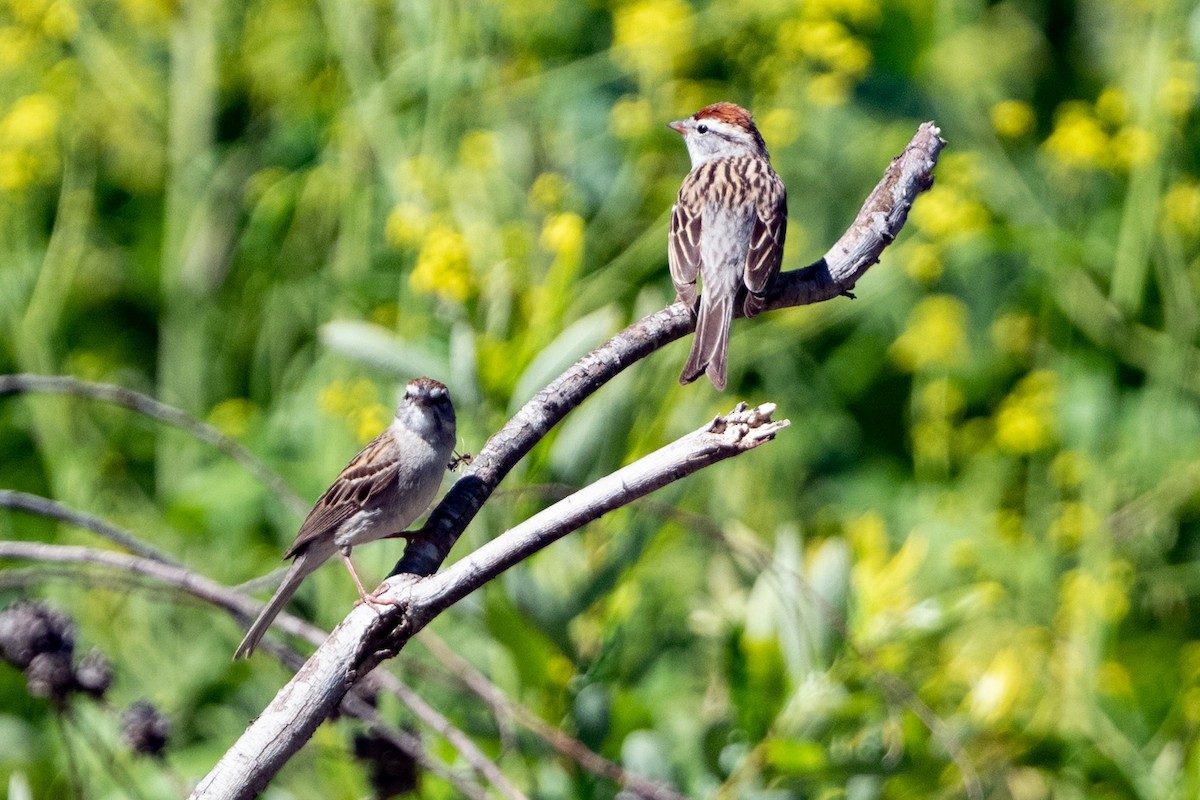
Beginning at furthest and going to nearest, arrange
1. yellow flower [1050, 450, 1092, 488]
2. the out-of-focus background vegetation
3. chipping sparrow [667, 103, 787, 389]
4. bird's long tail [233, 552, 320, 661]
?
yellow flower [1050, 450, 1092, 488], the out-of-focus background vegetation, chipping sparrow [667, 103, 787, 389], bird's long tail [233, 552, 320, 661]

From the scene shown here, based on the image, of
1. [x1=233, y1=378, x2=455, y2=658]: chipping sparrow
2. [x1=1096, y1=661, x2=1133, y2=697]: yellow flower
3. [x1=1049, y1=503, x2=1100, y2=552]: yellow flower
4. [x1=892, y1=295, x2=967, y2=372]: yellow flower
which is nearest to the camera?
[x1=233, y1=378, x2=455, y2=658]: chipping sparrow

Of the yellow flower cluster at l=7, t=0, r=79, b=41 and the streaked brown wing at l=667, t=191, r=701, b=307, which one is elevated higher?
the yellow flower cluster at l=7, t=0, r=79, b=41

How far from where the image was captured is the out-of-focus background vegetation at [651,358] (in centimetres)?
355

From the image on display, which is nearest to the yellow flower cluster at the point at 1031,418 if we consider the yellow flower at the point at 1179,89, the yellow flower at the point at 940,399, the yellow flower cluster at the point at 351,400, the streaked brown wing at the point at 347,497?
the yellow flower at the point at 940,399

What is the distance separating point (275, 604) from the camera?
2.87 m

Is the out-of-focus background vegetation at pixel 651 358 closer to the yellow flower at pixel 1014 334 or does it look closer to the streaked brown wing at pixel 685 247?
the yellow flower at pixel 1014 334

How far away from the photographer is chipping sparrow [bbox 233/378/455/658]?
3.01m

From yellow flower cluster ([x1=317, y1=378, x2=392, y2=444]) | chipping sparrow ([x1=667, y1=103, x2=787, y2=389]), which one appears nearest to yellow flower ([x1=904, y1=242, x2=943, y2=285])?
chipping sparrow ([x1=667, y1=103, x2=787, y2=389])

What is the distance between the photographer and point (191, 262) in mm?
5965

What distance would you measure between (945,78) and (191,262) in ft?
10.5

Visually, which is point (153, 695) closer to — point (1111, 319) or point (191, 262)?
point (191, 262)

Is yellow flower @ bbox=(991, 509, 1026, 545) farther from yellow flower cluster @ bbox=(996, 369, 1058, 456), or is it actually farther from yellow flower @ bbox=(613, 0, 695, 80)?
yellow flower @ bbox=(613, 0, 695, 80)

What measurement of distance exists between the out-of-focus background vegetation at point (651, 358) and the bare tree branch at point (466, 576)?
4.56 ft

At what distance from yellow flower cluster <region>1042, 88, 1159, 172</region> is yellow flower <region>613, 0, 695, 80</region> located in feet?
4.93
